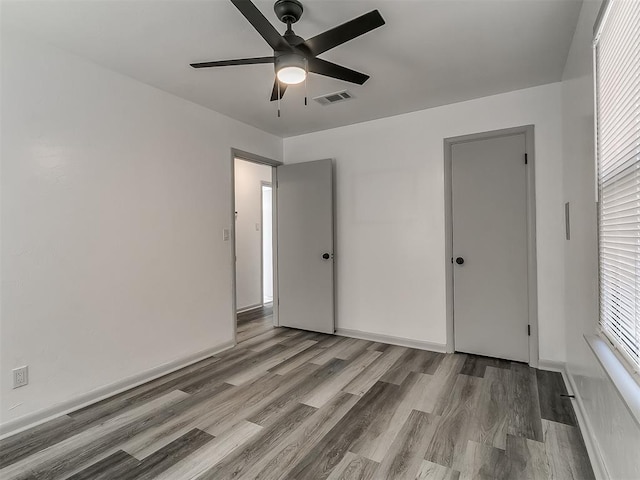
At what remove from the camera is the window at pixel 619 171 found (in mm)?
1211

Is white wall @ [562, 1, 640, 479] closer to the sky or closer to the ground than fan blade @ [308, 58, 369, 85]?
closer to the ground

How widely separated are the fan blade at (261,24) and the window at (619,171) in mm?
1440

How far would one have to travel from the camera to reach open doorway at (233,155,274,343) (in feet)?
17.2

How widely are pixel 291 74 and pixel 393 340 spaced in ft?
9.50

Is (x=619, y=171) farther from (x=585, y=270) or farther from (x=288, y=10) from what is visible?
(x=288, y=10)

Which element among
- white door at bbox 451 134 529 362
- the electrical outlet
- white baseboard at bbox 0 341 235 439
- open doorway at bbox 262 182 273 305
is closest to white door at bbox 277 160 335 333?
white baseboard at bbox 0 341 235 439

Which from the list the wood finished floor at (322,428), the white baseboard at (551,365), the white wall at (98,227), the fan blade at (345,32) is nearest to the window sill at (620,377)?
the wood finished floor at (322,428)

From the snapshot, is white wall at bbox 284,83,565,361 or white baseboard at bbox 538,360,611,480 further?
white wall at bbox 284,83,565,361

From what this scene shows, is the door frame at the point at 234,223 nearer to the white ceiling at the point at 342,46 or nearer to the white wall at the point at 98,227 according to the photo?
the white wall at the point at 98,227

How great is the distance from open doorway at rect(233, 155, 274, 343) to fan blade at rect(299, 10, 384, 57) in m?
3.29

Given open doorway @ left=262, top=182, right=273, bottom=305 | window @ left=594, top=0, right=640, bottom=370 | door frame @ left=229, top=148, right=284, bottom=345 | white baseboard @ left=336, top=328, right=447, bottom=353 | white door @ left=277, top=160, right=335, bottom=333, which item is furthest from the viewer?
open doorway @ left=262, top=182, right=273, bottom=305

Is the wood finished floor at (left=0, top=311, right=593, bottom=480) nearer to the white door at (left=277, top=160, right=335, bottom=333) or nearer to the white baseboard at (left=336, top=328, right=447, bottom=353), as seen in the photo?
the white baseboard at (left=336, top=328, right=447, bottom=353)

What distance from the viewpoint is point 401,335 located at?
11.9 ft

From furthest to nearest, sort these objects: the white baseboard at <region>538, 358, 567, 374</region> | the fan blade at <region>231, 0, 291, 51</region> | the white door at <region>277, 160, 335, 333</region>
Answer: the white door at <region>277, 160, 335, 333</region> < the white baseboard at <region>538, 358, 567, 374</region> < the fan blade at <region>231, 0, 291, 51</region>
